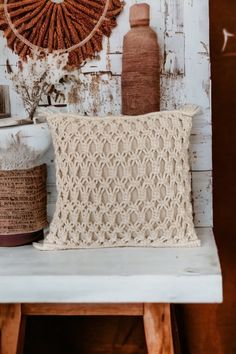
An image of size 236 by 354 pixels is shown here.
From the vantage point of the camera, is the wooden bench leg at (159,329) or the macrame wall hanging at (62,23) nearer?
the wooden bench leg at (159,329)

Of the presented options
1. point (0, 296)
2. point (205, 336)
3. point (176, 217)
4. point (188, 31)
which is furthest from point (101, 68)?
point (205, 336)

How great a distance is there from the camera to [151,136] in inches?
48.0

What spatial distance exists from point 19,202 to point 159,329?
1.36 ft

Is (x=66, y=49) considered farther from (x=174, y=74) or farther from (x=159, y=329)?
(x=159, y=329)

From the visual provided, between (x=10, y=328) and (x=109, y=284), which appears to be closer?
(x=109, y=284)

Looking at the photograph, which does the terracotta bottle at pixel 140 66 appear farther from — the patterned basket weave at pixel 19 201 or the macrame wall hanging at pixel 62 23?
the patterned basket weave at pixel 19 201

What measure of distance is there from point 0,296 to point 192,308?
0.60 m

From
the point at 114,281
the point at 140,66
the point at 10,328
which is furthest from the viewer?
the point at 140,66

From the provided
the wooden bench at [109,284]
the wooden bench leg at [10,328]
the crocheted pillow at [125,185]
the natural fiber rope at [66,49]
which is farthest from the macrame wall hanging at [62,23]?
the wooden bench leg at [10,328]

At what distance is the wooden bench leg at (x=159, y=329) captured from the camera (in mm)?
1133

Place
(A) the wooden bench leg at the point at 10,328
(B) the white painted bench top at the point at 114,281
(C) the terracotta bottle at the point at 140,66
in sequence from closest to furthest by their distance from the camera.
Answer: (B) the white painted bench top at the point at 114,281 → (A) the wooden bench leg at the point at 10,328 → (C) the terracotta bottle at the point at 140,66

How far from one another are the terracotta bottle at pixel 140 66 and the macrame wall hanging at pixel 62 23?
0.09 meters

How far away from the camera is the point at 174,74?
1407mm

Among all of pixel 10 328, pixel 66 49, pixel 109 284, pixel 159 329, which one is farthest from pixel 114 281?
pixel 66 49
